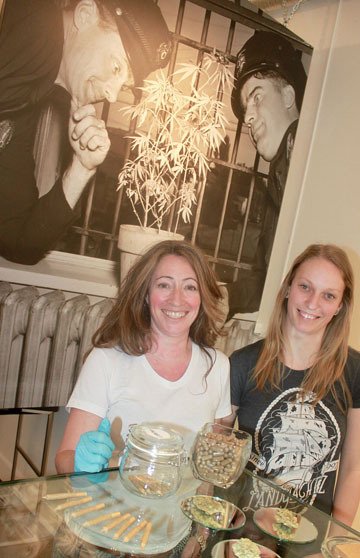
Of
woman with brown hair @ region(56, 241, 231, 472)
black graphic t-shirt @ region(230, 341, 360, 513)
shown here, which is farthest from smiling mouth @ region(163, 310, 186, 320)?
black graphic t-shirt @ region(230, 341, 360, 513)

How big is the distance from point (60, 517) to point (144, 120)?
6.63 feet

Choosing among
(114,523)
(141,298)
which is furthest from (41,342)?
(114,523)

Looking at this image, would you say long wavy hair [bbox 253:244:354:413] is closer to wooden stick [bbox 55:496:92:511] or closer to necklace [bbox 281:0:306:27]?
wooden stick [bbox 55:496:92:511]

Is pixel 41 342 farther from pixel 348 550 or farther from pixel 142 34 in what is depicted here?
pixel 348 550

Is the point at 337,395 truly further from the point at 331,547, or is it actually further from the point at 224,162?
the point at 224,162

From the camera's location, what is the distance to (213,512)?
1.11m

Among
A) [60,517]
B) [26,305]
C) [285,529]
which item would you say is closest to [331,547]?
[285,529]

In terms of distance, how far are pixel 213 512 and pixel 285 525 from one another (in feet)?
0.49

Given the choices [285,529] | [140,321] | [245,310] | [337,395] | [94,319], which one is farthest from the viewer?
[245,310]

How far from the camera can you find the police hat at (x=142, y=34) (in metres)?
2.52

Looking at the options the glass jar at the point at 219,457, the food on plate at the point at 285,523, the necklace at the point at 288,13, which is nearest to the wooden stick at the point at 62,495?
the glass jar at the point at 219,457

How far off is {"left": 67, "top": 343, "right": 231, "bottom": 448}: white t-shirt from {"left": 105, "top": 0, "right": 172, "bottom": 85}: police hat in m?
1.51

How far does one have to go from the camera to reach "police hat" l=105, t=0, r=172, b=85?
99.3 inches

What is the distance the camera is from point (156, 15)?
2617 mm
